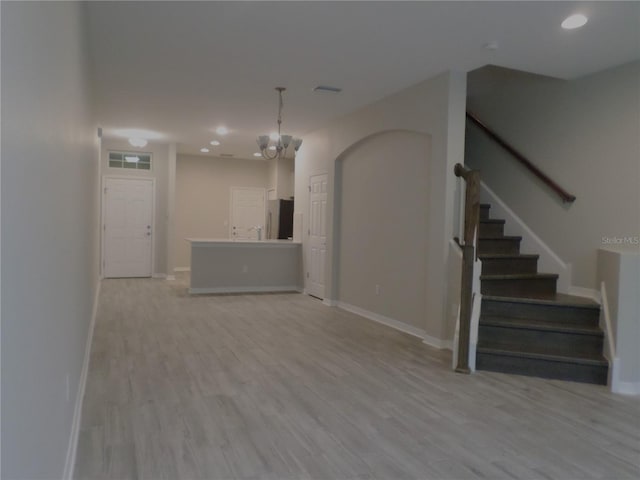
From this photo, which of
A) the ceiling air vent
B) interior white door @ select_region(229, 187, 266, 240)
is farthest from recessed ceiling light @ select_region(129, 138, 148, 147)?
the ceiling air vent

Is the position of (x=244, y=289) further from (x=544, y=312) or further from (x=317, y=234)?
(x=544, y=312)

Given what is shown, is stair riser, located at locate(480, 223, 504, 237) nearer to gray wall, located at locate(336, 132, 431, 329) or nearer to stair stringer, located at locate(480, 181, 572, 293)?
stair stringer, located at locate(480, 181, 572, 293)

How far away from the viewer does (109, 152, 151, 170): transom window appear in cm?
949

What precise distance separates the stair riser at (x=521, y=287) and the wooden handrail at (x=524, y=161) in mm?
925

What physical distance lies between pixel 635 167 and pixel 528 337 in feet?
6.30

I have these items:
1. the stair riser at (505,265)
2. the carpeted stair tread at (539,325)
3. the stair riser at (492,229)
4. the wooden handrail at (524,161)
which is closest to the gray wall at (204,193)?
the wooden handrail at (524,161)

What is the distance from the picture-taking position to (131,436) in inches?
104

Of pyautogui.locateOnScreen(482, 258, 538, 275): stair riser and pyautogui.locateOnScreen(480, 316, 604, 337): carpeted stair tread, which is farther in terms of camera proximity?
pyautogui.locateOnScreen(482, 258, 538, 275): stair riser

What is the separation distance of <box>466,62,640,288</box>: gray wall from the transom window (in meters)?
6.76

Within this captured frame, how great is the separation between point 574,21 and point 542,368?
9.23ft

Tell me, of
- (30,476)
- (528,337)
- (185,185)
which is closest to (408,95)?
(528,337)

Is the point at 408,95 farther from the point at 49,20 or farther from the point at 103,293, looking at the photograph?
the point at 103,293

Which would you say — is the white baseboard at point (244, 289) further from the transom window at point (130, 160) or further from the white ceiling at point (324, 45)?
the transom window at point (130, 160)

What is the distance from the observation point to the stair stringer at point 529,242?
195 inches
